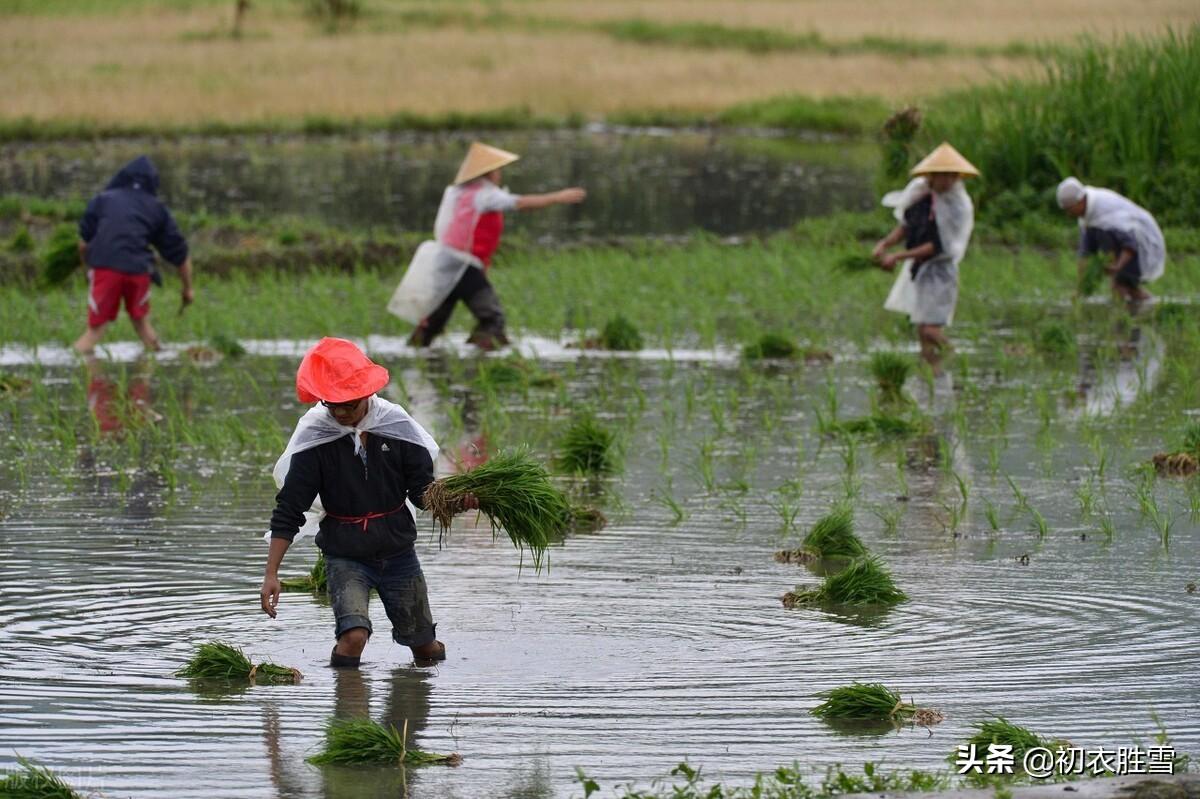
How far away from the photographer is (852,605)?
626 cm

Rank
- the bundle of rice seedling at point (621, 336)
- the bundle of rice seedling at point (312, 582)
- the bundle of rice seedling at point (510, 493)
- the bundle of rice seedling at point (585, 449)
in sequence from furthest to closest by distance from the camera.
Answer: the bundle of rice seedling at point (621, 336), the bundle of rice seedling at point (585, 449), the bundle of rice seedling at point (312, 582), the bundle of rice seedling at point (510, 493)

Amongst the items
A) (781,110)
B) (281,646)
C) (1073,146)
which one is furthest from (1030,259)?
(781,110)

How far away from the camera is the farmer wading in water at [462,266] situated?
11961 mm

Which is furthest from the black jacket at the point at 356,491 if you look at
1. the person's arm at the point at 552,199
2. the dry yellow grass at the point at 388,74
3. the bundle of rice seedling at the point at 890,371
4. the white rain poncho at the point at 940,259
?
the dry yellow grass at the point at 388,74

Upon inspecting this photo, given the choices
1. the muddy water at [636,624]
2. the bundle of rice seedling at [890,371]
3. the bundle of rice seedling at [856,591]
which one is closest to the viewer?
the muddy water at [636,624]

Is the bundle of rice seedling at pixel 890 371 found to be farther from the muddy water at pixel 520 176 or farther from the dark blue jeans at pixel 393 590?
the muddy water at pixel 520 176

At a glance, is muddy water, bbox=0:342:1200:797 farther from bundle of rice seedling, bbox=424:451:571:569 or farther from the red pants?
the red pants

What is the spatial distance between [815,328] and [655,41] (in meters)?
28.0

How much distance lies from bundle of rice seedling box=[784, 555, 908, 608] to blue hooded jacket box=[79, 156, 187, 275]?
258 inches

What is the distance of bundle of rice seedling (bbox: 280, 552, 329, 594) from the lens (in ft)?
21.6

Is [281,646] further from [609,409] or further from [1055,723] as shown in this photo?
[609,409]

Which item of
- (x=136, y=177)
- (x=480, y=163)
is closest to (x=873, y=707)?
(x=480, y=163)

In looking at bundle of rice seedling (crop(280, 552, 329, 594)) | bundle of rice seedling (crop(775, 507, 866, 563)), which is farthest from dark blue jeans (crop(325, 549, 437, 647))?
bundle of rice seedling (crop(775, 507, 866, 563))

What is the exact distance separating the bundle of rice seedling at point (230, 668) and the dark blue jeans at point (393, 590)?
21 cm
